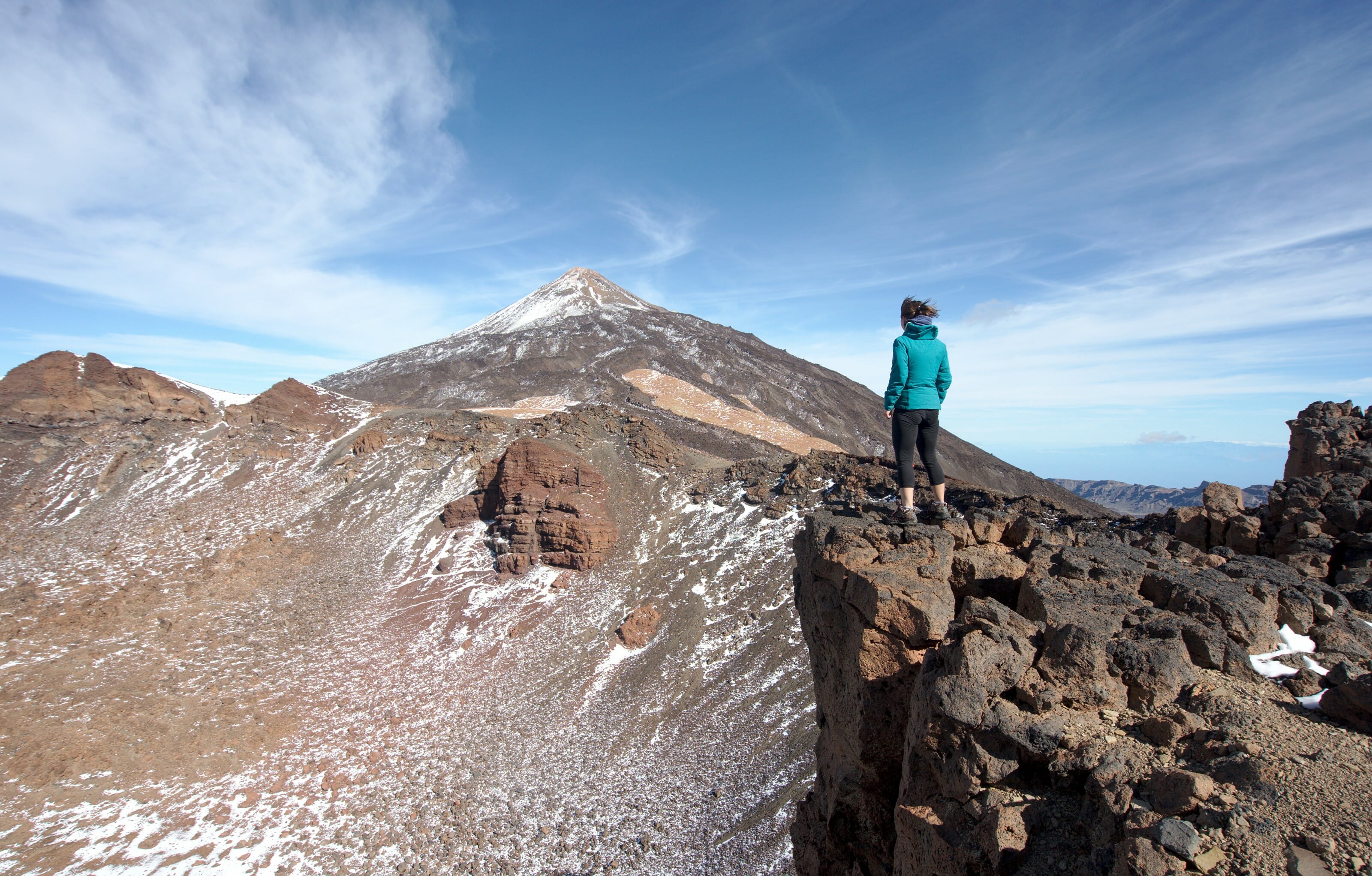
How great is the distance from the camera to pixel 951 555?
19.6 ft

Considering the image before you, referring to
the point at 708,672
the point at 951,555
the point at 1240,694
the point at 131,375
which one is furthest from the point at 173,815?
the point at 131,375

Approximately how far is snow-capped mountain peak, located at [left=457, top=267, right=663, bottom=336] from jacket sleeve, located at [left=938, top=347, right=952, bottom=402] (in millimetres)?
83863

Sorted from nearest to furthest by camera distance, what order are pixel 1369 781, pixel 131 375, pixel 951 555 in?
pixel 1369 781
pixel 951 555
pixel 131 375

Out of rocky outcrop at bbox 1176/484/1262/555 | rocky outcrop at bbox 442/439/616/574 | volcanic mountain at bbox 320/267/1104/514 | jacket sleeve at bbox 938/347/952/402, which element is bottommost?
rocky outcrop at bbox 442/439/616/574

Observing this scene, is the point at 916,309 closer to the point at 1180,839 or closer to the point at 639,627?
the point at 1180,839

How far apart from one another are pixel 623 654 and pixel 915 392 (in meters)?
18.3

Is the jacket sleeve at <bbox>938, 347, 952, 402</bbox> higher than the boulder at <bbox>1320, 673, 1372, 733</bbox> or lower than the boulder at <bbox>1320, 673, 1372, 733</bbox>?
higher

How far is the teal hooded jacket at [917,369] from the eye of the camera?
6.20 m

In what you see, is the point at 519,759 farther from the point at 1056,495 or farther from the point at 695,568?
the point at 1056,495

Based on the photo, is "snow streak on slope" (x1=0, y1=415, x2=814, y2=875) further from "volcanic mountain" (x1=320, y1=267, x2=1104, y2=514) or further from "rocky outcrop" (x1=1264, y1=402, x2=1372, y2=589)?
"volcanic mountain" (x1=320, y1=267, x2=1104, y2=514)

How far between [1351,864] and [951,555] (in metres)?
3.40

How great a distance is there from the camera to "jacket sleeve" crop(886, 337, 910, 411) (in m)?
6.17

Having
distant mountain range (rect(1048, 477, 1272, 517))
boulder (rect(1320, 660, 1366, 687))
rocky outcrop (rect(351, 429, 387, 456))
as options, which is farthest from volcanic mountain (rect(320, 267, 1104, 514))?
→ distant mountain range (rect(1048, 477, 1272, 517))

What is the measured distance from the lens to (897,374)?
6.20 m
